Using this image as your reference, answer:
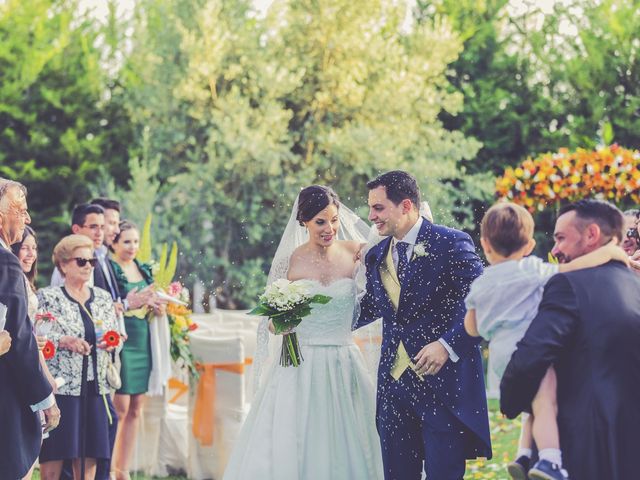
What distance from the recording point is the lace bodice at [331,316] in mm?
6324

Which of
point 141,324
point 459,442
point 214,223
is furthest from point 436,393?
point 214,223

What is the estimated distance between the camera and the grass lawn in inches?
335

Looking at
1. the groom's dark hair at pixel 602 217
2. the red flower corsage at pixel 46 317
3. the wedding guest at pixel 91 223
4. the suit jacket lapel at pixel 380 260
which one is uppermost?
the wedding guest at pixel 91 223

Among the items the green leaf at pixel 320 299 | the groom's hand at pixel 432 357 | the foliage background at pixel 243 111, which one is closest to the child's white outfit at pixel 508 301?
the groom's hand at pixel 432 357

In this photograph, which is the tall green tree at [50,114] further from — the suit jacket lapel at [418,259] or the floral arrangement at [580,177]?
the suit jacket lapel at [418,259]

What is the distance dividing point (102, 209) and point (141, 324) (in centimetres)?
92

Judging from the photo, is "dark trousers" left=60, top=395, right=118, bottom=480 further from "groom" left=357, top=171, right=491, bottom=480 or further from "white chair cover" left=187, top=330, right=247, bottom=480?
"groom" left=357, top=171, right=491, bottom=480

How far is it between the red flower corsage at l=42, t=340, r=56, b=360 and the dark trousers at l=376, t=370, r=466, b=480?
210 centimetres

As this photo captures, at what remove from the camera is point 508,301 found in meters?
4.29

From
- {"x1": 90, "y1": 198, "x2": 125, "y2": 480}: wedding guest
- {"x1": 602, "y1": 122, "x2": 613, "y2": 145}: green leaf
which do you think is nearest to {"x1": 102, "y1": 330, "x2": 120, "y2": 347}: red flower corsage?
{"x1": 90, "y1": 198, "x2": 125, "y2": 480}: wedding guest

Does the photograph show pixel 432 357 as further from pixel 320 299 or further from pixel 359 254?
pixel 359 254

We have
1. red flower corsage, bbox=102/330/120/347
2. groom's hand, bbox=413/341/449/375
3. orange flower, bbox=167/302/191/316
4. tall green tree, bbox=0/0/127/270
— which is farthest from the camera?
tall green tree, bbox=0/0/127/270

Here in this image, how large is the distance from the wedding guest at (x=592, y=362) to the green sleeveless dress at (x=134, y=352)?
4429mm

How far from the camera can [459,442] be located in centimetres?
542
